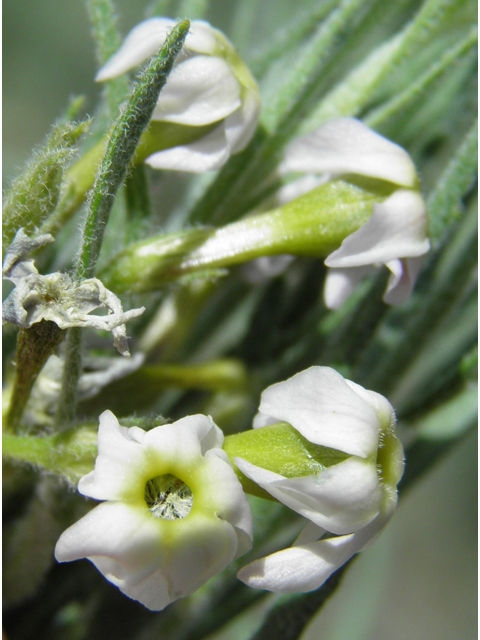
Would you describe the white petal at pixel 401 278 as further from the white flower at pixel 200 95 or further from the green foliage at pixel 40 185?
the green foliage at pixel 40 185

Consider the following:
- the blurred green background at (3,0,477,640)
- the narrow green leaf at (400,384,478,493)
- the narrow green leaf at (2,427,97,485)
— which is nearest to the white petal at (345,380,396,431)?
the narrow green leaf at (2,427,97,485)

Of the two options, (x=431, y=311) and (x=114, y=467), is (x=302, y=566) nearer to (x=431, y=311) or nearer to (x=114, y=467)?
(x=114, y=467)

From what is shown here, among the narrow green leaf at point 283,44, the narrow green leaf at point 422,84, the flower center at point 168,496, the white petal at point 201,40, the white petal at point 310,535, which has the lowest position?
the white petal at point 310,535

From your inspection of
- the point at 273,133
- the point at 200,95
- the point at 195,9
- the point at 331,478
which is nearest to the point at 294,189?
Answer: the point at 273,133

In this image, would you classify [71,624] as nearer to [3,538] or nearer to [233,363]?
[3,538]

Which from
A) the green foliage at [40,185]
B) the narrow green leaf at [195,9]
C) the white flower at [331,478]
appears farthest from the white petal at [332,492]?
the narrow green leaf at [195,9]

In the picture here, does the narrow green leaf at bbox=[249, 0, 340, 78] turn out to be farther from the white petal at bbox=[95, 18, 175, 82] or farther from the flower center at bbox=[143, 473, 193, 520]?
the flower center at bbox=[143, 473, 193, 520]

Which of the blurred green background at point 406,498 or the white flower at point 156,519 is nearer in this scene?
the white flower at point 156,519
